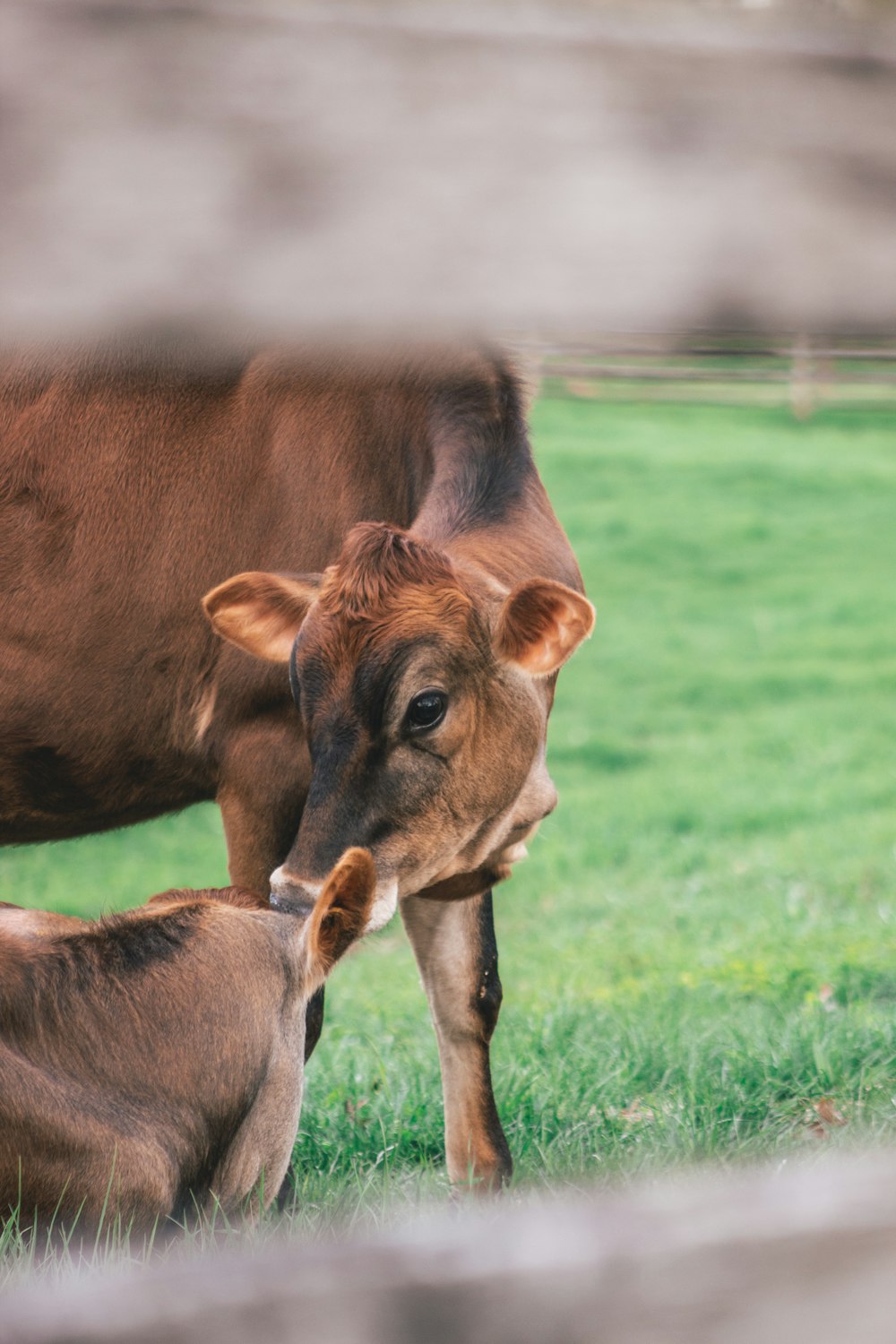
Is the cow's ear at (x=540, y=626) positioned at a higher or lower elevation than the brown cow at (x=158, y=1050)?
higher

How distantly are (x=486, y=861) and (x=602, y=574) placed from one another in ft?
43.7

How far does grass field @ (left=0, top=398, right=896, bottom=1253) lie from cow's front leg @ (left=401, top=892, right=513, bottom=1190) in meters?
0.10

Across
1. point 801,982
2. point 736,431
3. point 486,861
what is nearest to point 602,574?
point 736,431

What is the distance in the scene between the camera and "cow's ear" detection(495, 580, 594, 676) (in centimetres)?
342

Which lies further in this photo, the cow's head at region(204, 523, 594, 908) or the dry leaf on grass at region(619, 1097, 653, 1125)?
the dry leaf on grass at region(619, 1097, 653, 1125)

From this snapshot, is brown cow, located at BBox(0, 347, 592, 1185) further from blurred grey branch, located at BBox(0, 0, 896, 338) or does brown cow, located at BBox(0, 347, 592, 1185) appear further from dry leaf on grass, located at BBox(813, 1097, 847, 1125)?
blurred grey branch, located at BBox(0, 0, 896, 338)

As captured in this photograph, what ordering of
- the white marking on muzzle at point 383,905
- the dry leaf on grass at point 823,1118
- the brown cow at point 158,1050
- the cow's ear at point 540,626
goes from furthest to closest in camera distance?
the dry leaf on grass at point 823,1118, the cow's ear at point 540,626, the white marking on muzzle at point 383,905, the brown cow at point 158,1050

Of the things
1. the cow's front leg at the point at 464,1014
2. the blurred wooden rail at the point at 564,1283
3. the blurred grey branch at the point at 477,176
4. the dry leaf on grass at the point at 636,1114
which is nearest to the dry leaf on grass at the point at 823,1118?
the dry leaf on grass at the point at 636,1114

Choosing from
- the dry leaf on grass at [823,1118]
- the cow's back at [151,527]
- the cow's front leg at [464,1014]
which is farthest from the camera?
the cow's back at [151,527]

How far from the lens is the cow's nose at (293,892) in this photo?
3201mm

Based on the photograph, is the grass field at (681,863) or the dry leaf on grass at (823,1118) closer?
the dry leaf on grass at (823,1118)

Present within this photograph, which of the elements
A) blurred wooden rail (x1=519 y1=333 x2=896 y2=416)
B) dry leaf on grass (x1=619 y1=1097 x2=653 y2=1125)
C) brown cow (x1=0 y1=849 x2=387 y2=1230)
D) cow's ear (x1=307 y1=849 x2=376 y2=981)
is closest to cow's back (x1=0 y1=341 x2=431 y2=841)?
brown cow (x1=0 y1=849 x2=387 y2=1230)

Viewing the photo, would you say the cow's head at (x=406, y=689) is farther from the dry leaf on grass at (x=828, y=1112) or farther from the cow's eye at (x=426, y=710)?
the dry leaf on grass at (x=828, y=1112)

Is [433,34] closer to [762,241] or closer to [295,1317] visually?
[762,241]
